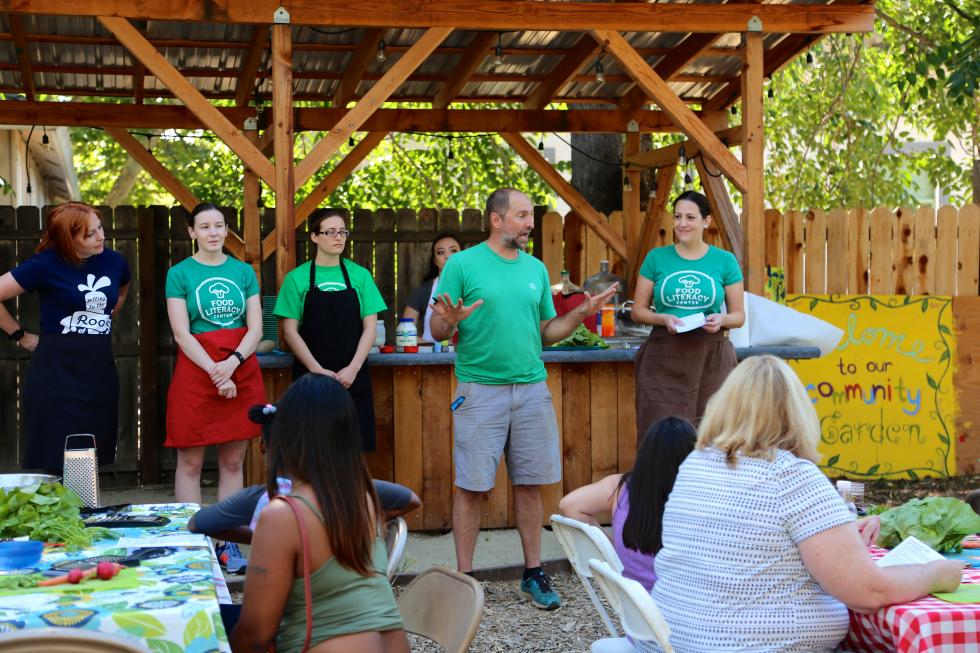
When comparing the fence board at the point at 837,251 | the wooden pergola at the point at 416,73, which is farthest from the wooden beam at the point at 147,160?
the fence board at the point at 837,251

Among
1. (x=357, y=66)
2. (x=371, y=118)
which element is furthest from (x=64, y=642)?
(x=371, y=118)

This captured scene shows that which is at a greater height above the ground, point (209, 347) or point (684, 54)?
point (684, 54)

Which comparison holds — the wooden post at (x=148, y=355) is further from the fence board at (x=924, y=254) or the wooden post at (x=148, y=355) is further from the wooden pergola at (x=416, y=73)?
the fence board at (x=924, y=254)

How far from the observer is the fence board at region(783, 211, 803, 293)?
974 cm

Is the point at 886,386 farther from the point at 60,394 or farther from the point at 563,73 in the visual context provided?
the point at 60,394

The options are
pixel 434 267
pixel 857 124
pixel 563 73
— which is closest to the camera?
pixel 434 267

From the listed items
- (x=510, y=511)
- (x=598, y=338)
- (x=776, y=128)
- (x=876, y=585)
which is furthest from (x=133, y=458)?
(x=776, y=128)

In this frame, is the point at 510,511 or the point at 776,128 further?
the point at 776,128

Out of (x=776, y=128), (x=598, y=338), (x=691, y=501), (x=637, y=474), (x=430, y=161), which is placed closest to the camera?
(x=691, y=501)

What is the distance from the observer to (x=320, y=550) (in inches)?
118

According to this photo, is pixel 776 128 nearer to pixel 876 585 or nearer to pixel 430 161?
pixel 430 161

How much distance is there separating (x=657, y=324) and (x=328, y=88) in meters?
5.11

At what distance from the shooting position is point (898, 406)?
9523mm

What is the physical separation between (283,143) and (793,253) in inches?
184
